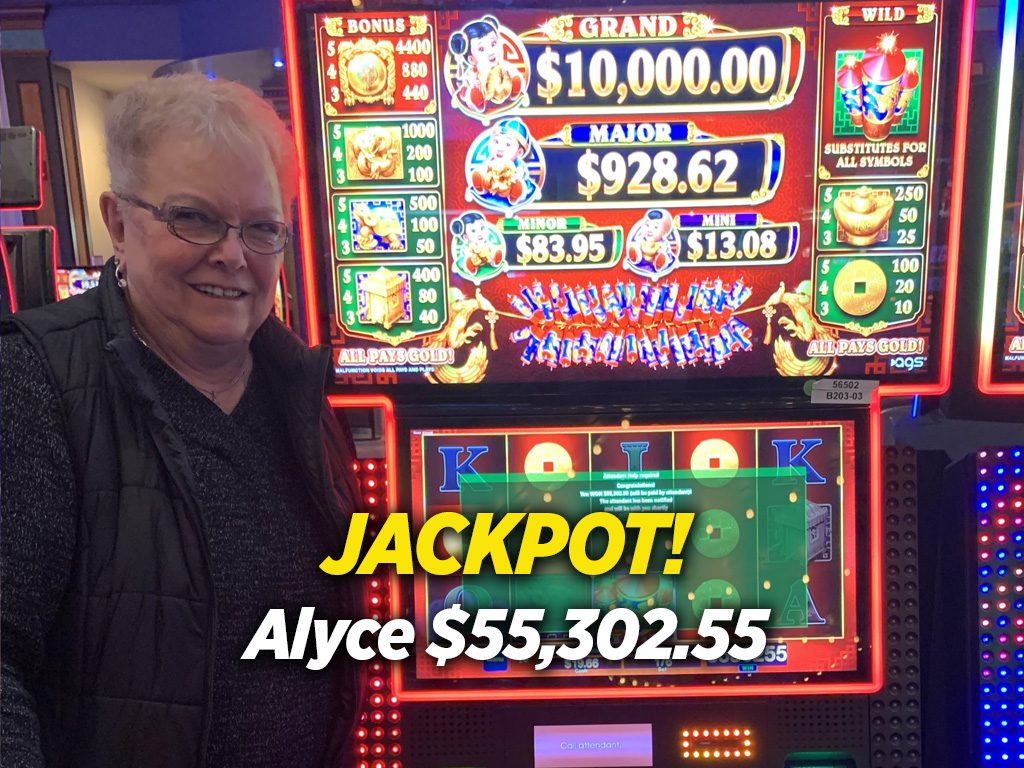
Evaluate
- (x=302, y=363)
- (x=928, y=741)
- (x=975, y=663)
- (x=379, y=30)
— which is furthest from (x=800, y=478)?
(x=379, y=30)

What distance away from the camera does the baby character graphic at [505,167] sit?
170cm

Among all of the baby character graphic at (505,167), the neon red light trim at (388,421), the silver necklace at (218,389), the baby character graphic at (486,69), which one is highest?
the baby character graphic at (486,69)

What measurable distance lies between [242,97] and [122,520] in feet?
2.44

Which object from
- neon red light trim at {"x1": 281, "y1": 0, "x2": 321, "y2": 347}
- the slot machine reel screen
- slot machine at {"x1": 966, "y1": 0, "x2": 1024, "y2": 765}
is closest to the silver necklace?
neon red light trim at {"x1": 281, "y1": 0, "x2": 321, "y2": 347}

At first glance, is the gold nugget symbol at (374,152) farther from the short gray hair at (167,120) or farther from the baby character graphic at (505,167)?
the short gray hair at (167,120)

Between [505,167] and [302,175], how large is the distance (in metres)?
0.41

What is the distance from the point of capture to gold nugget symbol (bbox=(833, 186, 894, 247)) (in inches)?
67.1

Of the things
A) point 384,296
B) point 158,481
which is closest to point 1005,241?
point 384,296

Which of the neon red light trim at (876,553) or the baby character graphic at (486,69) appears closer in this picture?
the baby character graphic at (486,69)

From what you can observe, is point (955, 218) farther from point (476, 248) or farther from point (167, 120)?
point (167, 120)

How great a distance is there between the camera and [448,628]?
71.8 inches

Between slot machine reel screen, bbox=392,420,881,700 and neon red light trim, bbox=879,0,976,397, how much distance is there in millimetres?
197

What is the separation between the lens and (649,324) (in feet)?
5.78

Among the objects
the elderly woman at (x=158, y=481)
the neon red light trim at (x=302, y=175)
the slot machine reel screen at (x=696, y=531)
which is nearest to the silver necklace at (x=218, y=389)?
the elderly woman at (x=158, y=481)
